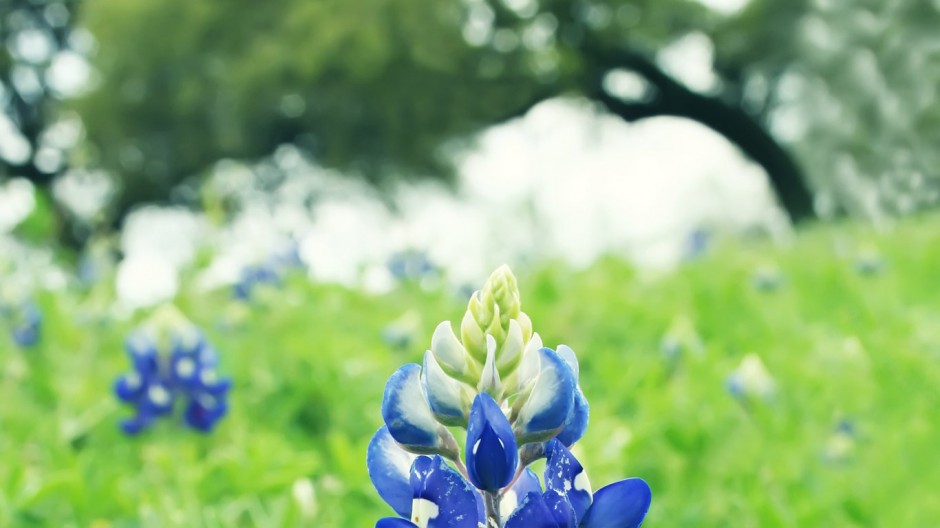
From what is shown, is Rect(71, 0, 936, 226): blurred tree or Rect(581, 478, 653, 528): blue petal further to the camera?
Rect(71, 0, 936, 226): blurred tree

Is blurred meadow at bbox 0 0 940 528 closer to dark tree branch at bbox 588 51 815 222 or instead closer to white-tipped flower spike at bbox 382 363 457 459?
white-tipped flower spike at bbox 382 363 457 459

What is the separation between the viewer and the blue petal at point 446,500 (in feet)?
2.80

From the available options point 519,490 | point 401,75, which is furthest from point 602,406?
point 401,75

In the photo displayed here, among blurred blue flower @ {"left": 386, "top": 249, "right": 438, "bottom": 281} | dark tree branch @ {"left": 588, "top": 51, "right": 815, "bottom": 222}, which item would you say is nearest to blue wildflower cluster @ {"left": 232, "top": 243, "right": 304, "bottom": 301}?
blurred blue flower @ {"left": 386, "top": 249, "right": 438, "bottom": 281}

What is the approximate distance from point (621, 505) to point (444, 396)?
18 cm

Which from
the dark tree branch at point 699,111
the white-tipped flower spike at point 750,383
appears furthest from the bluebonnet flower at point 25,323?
the dark tree branch at point 699,111

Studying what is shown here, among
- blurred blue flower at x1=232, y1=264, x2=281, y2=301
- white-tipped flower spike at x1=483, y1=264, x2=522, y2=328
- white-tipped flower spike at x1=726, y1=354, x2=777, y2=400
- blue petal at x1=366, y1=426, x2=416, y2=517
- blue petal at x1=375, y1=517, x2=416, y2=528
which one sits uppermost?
blurred blue flower at x1=232, y1=264, x2=281, y2=301

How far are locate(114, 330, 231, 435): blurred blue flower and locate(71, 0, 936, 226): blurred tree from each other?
12901 millimetres

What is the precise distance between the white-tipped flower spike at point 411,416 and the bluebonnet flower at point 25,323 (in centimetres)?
247

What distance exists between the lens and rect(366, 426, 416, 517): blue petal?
0.92m

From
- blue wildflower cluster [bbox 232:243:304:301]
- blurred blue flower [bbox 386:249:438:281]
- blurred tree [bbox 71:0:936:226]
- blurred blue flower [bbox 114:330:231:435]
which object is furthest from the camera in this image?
blurred tree [bbox 71:0:936:226]

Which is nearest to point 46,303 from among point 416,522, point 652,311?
point 652,311

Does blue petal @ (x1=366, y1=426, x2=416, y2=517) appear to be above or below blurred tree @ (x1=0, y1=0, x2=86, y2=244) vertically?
below

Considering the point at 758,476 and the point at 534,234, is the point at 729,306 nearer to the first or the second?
the point at 758,476
